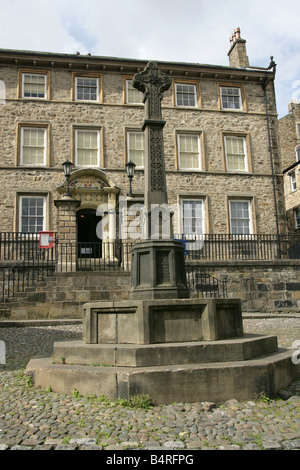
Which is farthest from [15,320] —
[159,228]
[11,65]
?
[11,65]

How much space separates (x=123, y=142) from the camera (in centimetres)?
2006

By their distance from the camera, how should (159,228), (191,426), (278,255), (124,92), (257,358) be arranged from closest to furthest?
1. (191,426)
2. (257,358)
3. (159,228)
4. (278,255)
5. (124,92)

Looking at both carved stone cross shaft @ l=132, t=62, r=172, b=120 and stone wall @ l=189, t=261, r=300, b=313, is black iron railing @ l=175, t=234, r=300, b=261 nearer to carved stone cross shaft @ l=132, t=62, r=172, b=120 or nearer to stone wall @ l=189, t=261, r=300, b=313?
stone wall @ l=189, t=261, r=300, b=313

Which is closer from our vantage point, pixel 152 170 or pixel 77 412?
pixel 77 412

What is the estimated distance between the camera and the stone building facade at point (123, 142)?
19016mm

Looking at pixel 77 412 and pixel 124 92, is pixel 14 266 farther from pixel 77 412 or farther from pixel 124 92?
pixel 124 92

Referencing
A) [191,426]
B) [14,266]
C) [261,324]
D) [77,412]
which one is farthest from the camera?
[14,266]

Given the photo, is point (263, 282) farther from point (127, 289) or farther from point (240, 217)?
point (240, 217)

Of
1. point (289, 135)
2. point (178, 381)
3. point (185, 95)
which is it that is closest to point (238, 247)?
point (185, 95)

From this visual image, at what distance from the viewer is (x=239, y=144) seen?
21.5 meters

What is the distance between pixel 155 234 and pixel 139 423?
332 cm

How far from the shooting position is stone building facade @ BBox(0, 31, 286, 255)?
19016mm

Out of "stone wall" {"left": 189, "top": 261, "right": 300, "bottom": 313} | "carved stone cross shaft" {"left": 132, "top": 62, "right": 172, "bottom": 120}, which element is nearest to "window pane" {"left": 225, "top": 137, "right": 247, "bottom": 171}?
"stone wall" {"left": 189, "top": 261, "right": 300, "bottom": 313}
